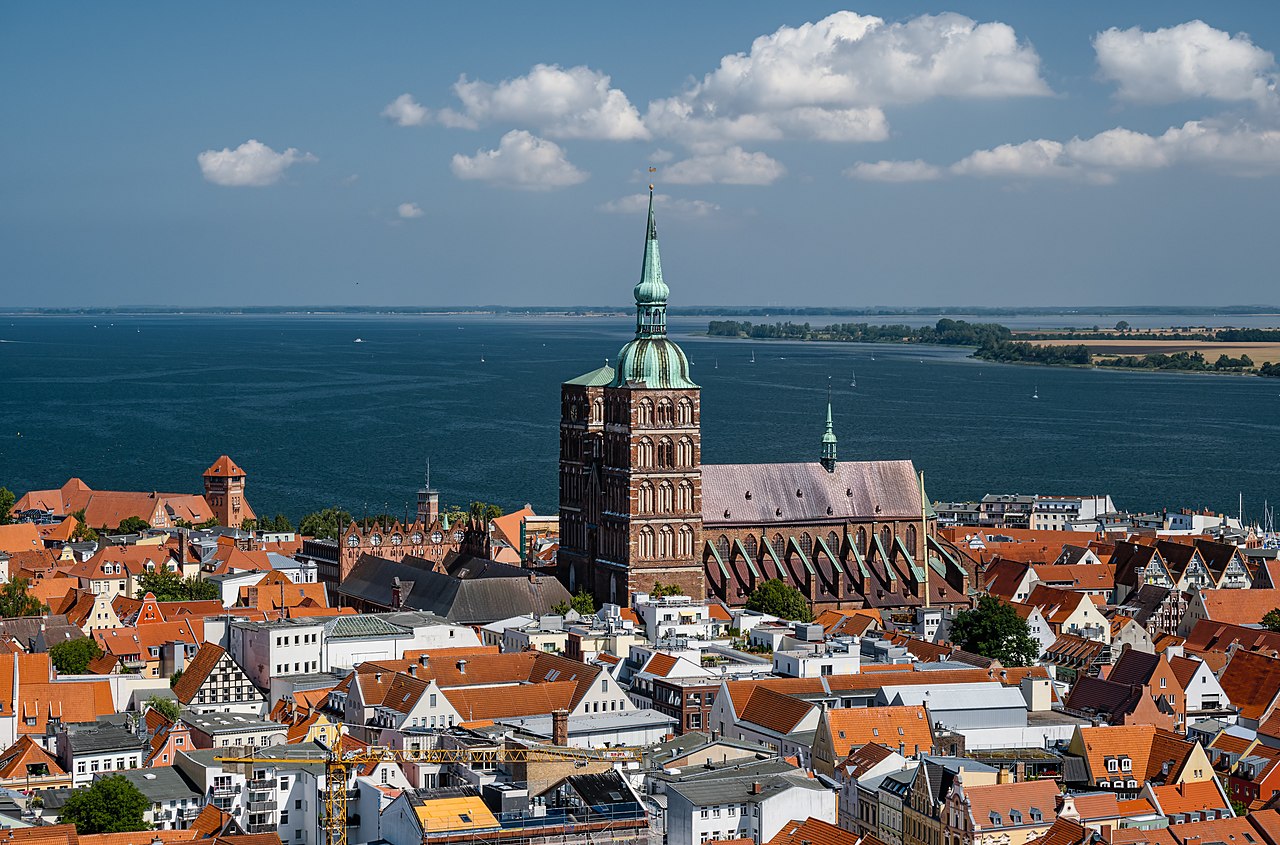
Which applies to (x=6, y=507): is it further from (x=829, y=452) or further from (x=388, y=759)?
(x=388, y=759)

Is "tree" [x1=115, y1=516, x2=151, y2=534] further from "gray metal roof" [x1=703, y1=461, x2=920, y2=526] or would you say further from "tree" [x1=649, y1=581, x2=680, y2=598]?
"tree" [x1=649, y1=581, x2=680, y2=598]

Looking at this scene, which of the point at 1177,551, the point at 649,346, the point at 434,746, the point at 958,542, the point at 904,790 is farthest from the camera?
the point at 958,542

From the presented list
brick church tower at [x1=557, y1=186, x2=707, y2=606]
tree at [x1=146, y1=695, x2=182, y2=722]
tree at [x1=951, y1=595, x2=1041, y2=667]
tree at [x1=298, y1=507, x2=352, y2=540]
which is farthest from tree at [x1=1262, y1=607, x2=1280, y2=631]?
tree at [x1=298, y1=507, x2=352, y2=540]

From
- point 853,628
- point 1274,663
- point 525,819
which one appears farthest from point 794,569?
point 525,819

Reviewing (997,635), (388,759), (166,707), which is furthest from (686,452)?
(388,759)

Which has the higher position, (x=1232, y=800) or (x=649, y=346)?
(x=649, y=346)

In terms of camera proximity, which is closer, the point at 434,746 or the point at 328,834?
the point at 328,834

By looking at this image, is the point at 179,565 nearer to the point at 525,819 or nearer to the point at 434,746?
the point at 434,746
